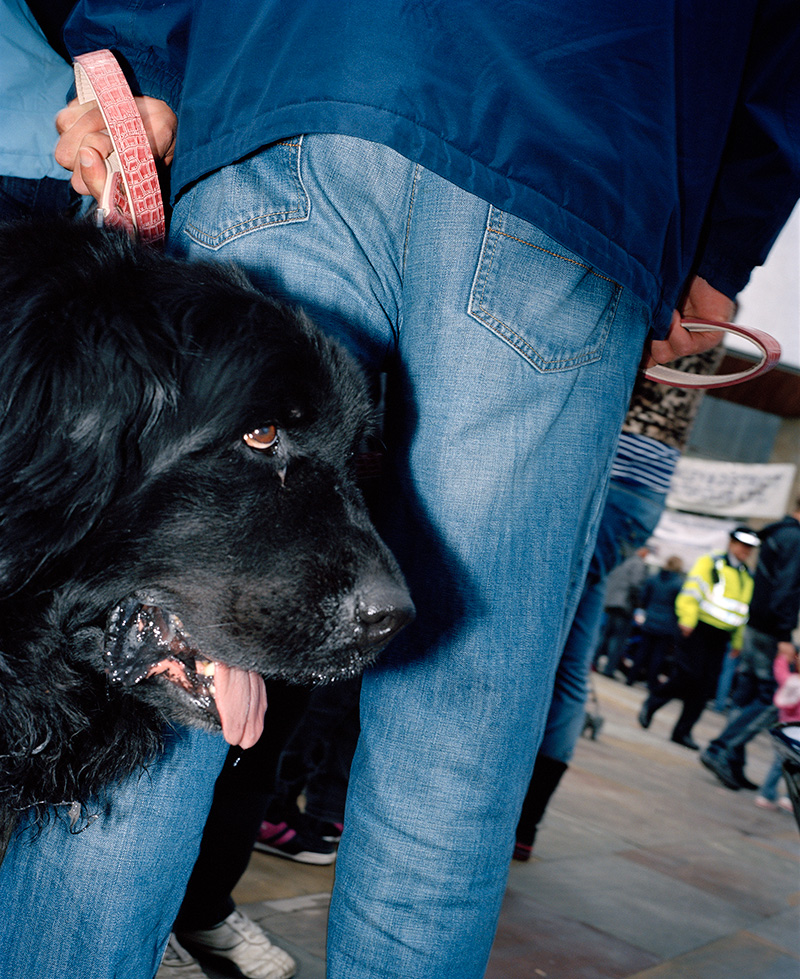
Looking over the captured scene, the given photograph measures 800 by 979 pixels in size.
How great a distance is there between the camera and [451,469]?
1308 millimetres

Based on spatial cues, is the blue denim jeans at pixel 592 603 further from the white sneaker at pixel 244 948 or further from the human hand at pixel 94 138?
the human hand at pixel 94 138

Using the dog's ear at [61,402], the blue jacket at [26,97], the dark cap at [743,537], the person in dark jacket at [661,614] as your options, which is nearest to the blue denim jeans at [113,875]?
the dog's ear at [61,402]

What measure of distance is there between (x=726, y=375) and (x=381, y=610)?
40.8 inches

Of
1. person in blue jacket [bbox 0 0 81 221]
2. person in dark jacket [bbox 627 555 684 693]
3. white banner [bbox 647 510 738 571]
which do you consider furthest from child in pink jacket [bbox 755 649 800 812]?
white banner [bbox 647 510 738 571]

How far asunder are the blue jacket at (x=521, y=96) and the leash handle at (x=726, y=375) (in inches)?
11.9

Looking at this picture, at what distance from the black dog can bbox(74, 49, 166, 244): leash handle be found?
0.16 metres

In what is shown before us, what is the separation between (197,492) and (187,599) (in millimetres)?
162

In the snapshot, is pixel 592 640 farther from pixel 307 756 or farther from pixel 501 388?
pixel 501 388

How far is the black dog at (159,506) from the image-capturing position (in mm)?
1163

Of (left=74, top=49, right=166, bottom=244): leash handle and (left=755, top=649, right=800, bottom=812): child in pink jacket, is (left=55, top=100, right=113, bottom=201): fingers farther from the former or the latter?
(left=755, top=649, right=800, bottom=812): child in pink jacket

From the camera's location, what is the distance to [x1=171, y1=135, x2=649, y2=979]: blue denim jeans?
4.19 feet

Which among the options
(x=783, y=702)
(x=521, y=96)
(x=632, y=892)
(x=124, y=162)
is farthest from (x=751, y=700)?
(x=124, y=162)

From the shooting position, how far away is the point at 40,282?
1.17 metres

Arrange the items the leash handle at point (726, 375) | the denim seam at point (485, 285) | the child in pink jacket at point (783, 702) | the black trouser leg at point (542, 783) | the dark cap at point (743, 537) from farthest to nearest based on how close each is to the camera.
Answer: the dark cap at point (743, 537) < the child in pink jacket at point (783, 702) < the black trouser leg at point (542, 783) < the leash handle at point (726, 375) < the denim seam at point (485, 285)
